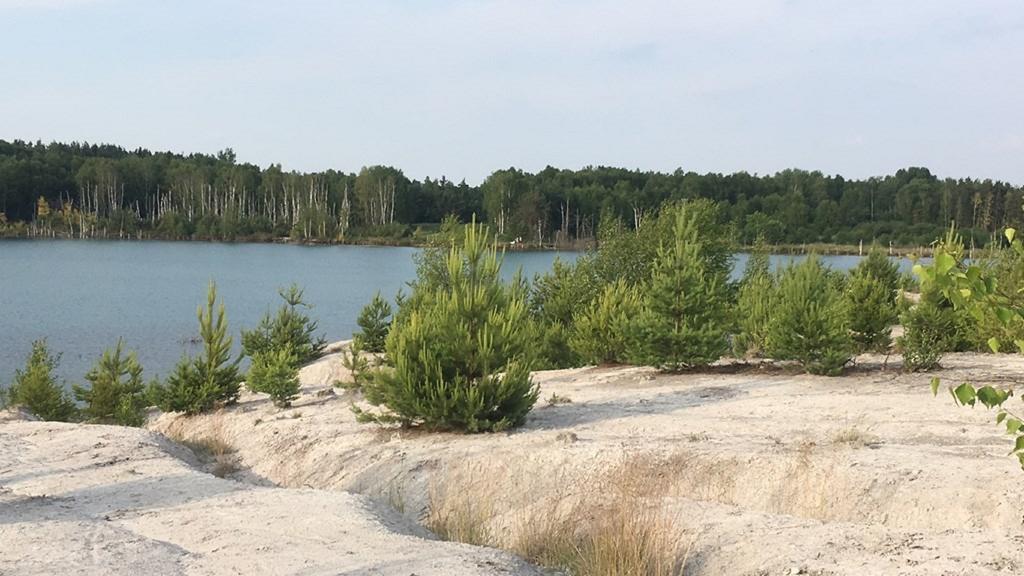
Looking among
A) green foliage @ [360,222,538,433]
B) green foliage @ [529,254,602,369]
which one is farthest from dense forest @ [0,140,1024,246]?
green foliage @ [360,222,538,433]

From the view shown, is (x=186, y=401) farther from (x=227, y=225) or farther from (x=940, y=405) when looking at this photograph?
(x=227, y=225)

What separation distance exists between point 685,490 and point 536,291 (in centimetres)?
1842

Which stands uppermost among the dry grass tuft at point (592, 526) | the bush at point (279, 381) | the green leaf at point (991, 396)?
the green leaf at point (991, 396)

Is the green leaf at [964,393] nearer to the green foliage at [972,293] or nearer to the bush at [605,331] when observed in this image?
the green foliage at [972,293]

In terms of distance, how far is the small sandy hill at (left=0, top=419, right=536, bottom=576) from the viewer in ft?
23.2

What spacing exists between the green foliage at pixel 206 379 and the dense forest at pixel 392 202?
327 ft

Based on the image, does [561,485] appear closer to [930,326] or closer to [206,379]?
[206,379]

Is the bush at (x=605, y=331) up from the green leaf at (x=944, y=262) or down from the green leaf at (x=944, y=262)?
down

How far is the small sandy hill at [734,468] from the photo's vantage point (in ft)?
25.4

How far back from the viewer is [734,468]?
1053cm

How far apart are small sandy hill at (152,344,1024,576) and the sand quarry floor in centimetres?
3

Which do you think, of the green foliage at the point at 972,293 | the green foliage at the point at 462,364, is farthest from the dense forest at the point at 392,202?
the green foliage at the point at 972,293

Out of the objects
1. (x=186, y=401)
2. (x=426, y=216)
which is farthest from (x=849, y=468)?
(x=426, y=216)

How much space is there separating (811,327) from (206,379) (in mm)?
11678
